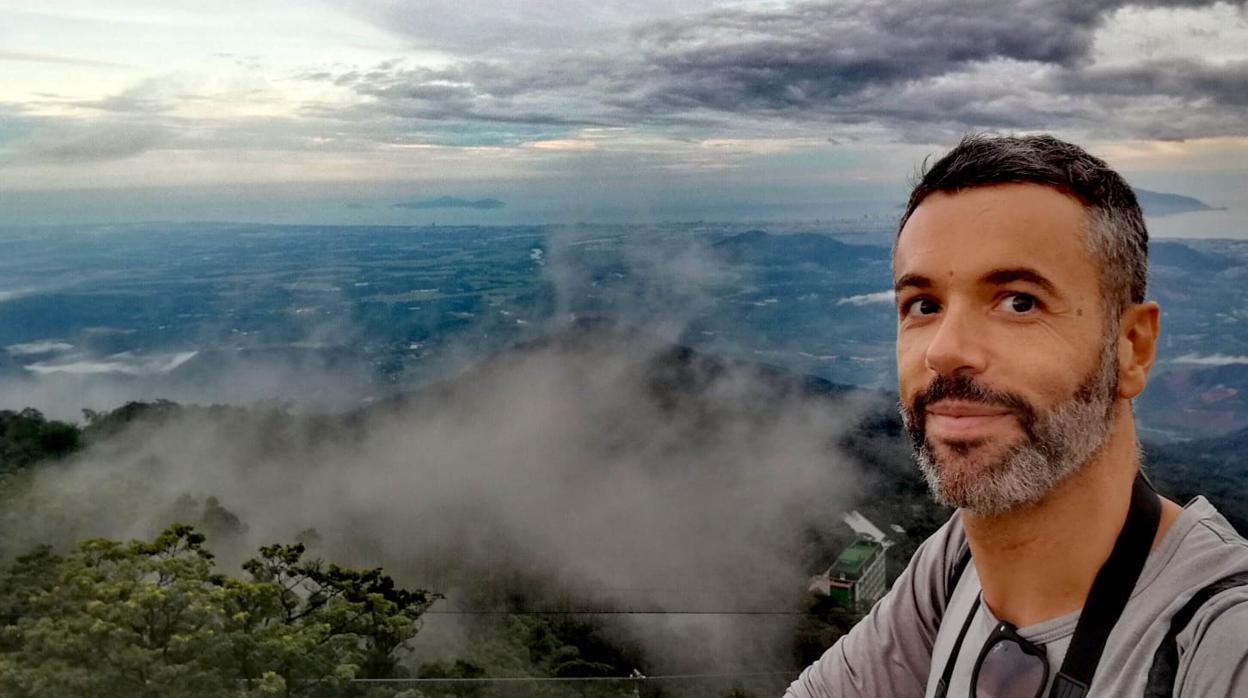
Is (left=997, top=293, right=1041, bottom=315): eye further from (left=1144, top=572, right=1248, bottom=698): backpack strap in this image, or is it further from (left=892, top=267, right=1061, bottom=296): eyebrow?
(left=1144, top=572, right=1248, bottom=698): backpack strap

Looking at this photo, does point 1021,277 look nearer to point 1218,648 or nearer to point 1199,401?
point 1218,648

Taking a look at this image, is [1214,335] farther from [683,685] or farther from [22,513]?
[22,513]

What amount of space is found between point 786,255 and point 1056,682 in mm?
9542

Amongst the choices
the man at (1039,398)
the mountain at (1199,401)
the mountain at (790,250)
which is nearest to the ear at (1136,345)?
the man at (1039,398)

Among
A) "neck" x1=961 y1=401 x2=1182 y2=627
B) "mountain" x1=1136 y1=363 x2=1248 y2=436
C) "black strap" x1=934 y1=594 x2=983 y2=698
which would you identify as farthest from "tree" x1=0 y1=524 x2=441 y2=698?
"mountain" x1=1136 y1=363 x2=1248 y2=436

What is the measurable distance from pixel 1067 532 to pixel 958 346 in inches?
7.0

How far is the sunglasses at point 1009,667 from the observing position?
29.5 inches

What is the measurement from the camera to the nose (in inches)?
29.5

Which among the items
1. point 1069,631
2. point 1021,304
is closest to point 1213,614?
point 1069,631

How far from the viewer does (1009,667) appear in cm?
77

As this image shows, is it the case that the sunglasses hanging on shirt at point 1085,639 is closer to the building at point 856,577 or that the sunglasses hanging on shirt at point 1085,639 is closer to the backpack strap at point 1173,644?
the backpack strap at point 1173,644

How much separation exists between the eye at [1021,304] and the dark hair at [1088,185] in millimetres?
64

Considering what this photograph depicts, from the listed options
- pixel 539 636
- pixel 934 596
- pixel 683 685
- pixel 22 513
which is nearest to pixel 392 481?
pixel 22 513

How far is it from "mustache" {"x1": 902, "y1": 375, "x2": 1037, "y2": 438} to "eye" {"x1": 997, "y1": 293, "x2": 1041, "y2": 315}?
0.06 m
